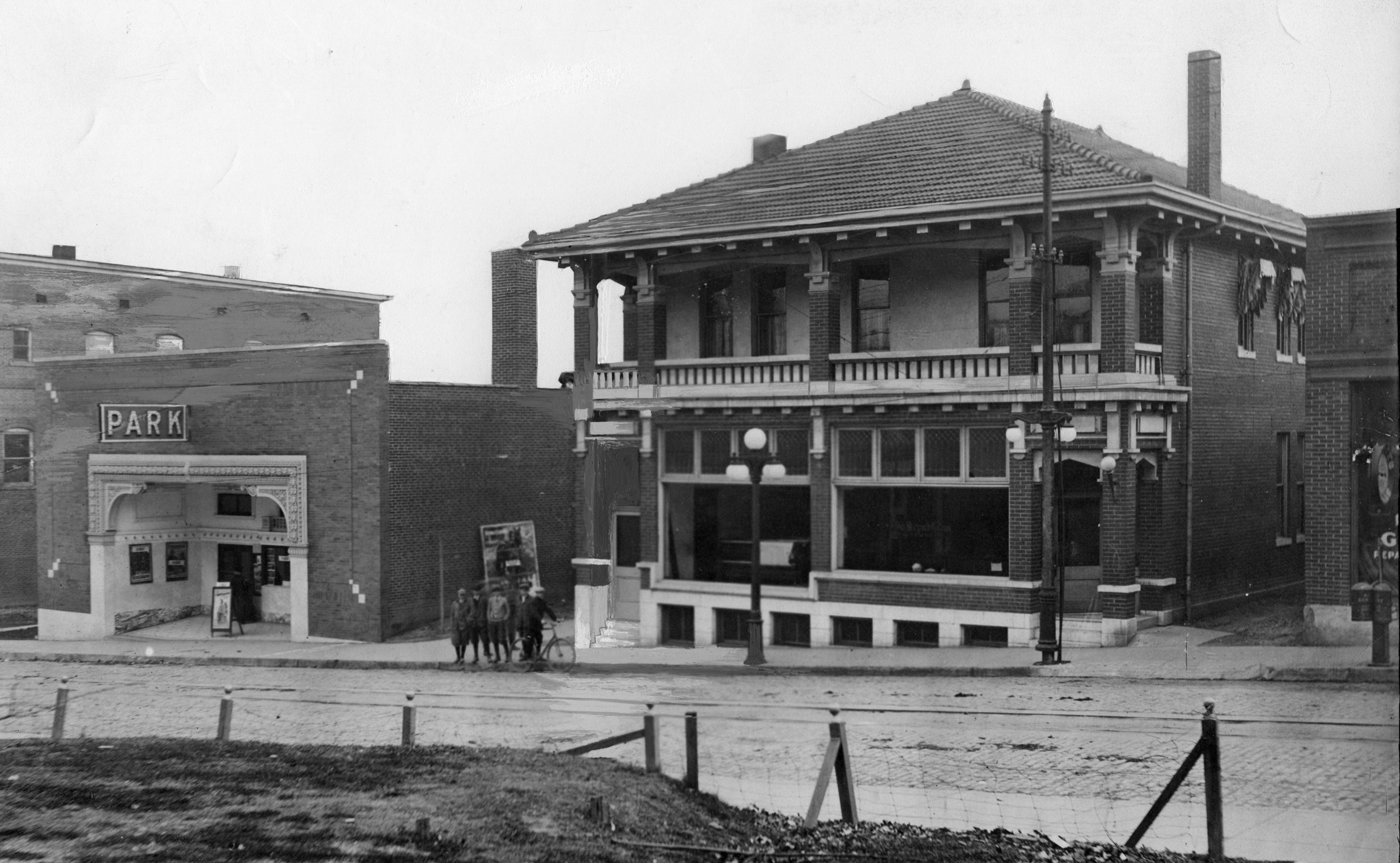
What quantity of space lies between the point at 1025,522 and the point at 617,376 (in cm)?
829

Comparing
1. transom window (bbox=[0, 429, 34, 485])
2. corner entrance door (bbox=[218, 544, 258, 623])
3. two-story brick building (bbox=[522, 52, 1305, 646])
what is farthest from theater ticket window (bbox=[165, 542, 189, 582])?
two-story brick building (bbox=[522, 52, 1305, 646])

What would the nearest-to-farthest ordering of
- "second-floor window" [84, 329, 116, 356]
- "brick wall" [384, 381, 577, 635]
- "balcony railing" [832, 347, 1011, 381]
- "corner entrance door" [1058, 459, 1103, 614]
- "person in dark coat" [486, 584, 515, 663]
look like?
"brick wall" [384, 381, 577, 635]
"person in dark coat" [486, 584, 515, 663]
"second-floor window" [84, 329, 116, 356]
"balcony railing" [832, 347, 1011, 381]
"corner entrance door" [1058, 459, 1103, 614]

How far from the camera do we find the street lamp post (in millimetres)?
19984

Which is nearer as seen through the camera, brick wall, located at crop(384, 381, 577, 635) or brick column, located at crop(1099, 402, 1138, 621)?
brick wall, located at crop(384, 381, 577, 635)

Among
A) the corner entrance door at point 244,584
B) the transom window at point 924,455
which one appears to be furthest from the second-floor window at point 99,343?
the transom window at point 924,455

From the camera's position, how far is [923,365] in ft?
69.8

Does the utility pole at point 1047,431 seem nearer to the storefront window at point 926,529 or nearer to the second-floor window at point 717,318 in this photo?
the storefront window at point 926,529

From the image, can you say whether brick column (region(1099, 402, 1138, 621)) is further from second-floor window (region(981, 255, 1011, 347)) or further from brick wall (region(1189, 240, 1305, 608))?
second-floor window (region(981, 255, 1011, 347))

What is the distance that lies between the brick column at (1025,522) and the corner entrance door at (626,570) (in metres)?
7.38

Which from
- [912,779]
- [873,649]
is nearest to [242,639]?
[873,649]

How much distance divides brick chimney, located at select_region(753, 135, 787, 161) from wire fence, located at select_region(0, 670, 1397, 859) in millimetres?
9748

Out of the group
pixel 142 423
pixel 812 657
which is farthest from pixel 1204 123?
pixel 142 423

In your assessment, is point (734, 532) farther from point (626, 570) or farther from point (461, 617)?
point (461, 617)

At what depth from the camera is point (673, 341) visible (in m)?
24.4
